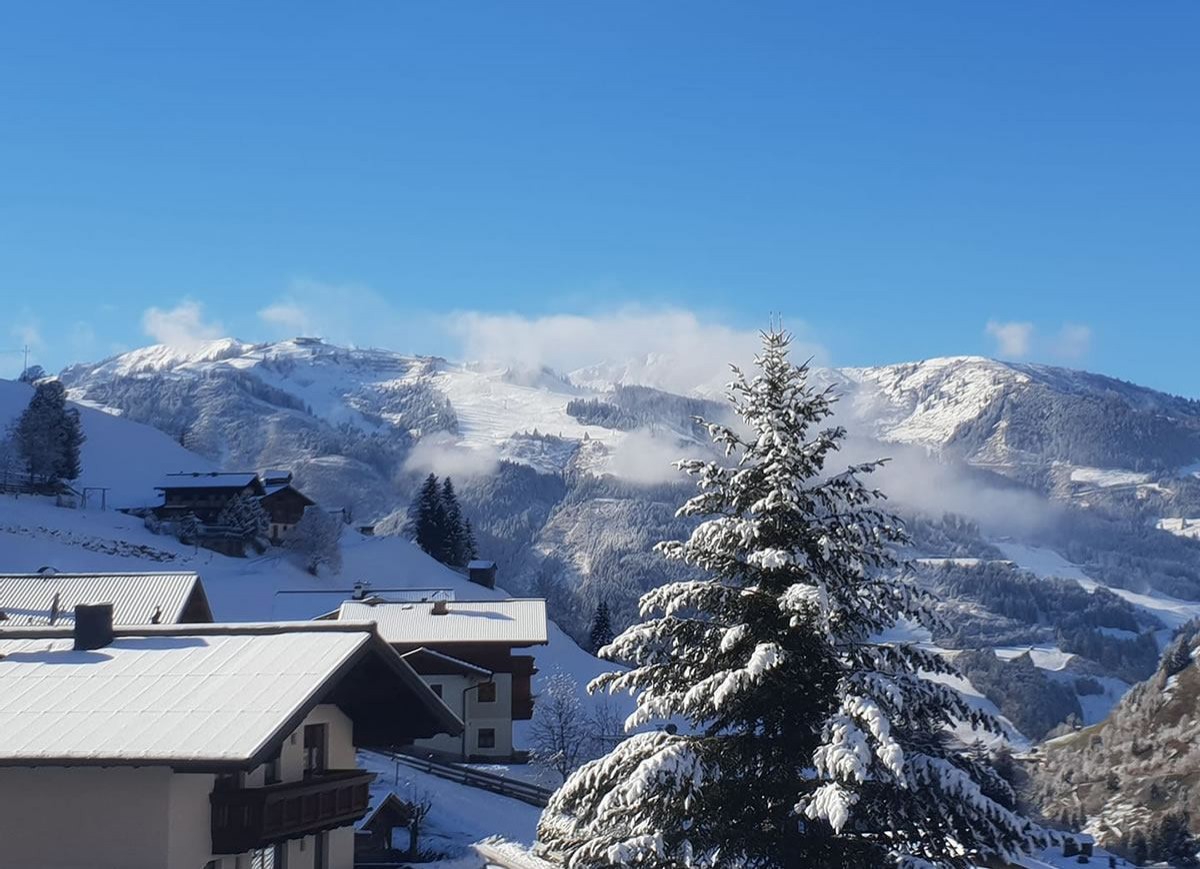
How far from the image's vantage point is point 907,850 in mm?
15062

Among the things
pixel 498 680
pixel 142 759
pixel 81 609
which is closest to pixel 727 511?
pixel 142 759

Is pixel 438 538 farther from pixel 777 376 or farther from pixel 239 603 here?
pixel 777 376

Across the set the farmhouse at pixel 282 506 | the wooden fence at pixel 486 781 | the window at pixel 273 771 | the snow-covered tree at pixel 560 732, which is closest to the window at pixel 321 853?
the window at pixel 273 771

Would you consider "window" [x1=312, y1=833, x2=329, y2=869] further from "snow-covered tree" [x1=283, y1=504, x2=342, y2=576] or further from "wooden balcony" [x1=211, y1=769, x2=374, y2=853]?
"snow-covered tree" [x1=283, y1=504, x2=342, y2=576]

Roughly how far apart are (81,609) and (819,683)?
9.81 meters

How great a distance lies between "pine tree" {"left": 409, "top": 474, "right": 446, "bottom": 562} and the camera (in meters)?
137

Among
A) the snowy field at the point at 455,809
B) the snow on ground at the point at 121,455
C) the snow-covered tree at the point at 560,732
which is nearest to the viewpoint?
the snowy field at the point at 455,809

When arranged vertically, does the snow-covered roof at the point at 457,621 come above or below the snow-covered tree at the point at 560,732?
above

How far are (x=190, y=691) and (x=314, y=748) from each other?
3.45 metres

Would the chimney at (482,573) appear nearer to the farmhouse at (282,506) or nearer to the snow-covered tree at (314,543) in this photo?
the snow-covered tree at (314,543)

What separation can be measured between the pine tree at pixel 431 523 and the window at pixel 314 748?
11820cm

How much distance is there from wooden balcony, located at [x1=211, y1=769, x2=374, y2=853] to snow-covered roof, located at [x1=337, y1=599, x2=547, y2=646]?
139 ft

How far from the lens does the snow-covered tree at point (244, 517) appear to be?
108m

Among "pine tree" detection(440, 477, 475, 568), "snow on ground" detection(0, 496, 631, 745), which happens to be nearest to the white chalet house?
"snow on ground" detection(0, 496, 631, 745)
